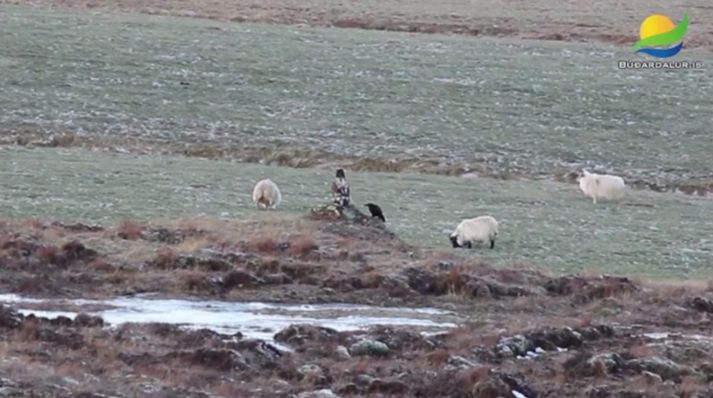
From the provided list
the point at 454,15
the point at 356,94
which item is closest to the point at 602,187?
the point at 356,94

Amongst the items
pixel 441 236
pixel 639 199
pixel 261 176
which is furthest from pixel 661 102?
pixel 441 236

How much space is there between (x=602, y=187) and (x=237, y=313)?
17.4 m

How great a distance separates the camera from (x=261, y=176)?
36.5 meters

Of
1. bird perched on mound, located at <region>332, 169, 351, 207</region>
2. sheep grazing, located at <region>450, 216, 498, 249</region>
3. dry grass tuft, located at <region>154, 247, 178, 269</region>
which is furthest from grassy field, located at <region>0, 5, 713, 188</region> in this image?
dry grass tuft, located at <region>154, 247, 178, 269</region>

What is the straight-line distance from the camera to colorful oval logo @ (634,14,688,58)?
6159cm

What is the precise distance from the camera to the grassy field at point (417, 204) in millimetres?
27422

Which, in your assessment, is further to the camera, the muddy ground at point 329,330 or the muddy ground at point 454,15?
the muddy ground at point 454,15

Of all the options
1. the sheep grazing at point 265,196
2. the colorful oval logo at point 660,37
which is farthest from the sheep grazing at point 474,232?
the colorful oval logo at point 660,37

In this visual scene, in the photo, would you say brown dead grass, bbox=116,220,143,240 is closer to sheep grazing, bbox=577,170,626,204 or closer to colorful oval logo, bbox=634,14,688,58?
sheep grazing, bbox=577,170,626,204

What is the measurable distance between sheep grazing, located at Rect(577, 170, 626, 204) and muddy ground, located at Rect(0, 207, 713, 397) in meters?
10.2

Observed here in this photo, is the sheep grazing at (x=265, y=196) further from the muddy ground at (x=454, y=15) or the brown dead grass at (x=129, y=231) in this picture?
the muddy ground at (x=454, y=15)

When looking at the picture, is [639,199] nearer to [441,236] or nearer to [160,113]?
[441,236]

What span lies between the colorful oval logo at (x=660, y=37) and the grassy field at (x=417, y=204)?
80.0 feet

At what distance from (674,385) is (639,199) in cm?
2003
